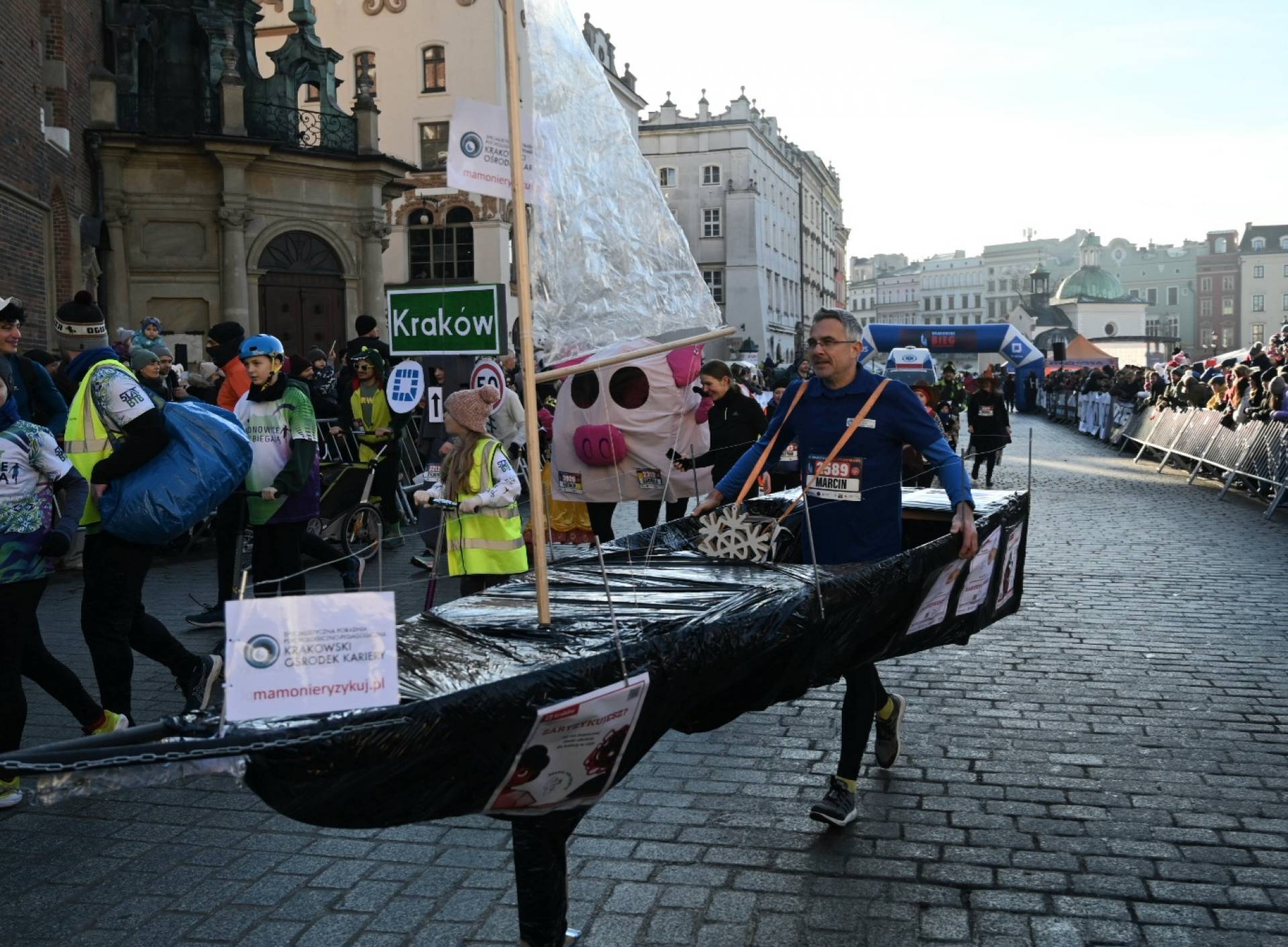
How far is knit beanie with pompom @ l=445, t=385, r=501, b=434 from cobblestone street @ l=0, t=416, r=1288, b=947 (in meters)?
2.06

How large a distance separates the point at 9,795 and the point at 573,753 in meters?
3.22

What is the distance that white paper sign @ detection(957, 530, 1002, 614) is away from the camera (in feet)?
17.8

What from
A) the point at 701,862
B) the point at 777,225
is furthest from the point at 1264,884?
the point at 777,225

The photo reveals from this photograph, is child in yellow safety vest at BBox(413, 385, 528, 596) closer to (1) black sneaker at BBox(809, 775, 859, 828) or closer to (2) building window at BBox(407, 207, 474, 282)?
(1) black sneaker at BBox(809, 775, 859, 828)

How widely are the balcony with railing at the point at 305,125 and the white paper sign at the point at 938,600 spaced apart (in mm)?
22983

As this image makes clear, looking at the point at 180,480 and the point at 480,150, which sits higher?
the point at 480,150

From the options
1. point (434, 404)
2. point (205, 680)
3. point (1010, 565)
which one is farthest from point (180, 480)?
point (434, 404)

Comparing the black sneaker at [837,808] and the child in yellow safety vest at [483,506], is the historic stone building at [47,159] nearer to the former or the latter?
the child in yellow safety vest at [483,506]

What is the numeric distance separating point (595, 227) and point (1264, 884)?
3260 millimetres

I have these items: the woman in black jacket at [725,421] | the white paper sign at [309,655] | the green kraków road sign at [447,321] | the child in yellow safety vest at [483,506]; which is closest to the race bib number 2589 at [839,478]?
the child in yellow safety vest at [483,506]

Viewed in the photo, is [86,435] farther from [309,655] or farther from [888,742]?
[888,742]

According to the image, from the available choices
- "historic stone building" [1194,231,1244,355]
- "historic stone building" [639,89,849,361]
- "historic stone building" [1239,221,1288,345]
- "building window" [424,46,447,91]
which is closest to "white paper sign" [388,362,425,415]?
"building window" [424,46,447,91]

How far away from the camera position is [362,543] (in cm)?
1213

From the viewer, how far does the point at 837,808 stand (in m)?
4.95
